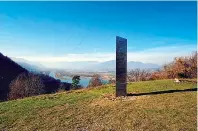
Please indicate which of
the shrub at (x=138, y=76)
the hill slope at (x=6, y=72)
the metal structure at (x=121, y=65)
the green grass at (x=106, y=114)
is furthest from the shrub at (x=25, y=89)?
the green grass at (x=106, y=114)

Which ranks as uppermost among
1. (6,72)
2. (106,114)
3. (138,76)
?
(6,72)

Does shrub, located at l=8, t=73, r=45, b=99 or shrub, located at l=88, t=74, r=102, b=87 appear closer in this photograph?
shrub, located at l=88, t=74, r=102, b=87

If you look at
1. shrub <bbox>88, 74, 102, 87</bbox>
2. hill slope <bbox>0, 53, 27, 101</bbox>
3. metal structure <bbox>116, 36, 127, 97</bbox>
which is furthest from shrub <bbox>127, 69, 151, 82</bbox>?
hill slope <bbox>0, 53, 27, 101</bbox>

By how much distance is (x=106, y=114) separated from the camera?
30.2 feet

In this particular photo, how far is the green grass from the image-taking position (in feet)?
25.4

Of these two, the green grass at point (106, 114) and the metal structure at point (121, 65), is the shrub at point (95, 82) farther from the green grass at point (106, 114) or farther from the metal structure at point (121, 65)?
the green grass at point (106, 114)

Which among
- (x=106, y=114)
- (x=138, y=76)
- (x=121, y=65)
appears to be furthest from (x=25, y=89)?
(x=106, y=114)

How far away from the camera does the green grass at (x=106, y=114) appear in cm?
775

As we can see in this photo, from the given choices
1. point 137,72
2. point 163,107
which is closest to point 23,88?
point 137,72

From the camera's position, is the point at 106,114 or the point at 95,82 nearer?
the point at 106,114

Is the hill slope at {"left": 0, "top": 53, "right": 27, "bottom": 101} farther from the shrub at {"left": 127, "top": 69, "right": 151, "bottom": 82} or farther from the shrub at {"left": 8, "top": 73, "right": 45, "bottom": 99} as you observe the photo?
the shrub at {"left": 127, "top": 69, "right": 151, "bottom": 82}

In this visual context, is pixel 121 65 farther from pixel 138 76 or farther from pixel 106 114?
pixel 138 76

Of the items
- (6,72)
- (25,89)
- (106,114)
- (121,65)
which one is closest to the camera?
(106,114)

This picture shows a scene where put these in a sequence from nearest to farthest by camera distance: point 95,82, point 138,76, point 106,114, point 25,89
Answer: point 106,114 < point 138,76 < point 95,82 < point 25,89
